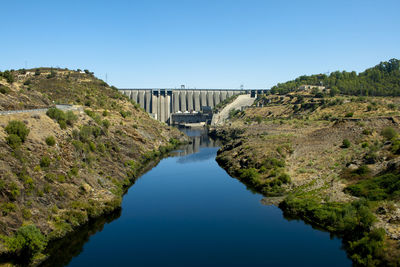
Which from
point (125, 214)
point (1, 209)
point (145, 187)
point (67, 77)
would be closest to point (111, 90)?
point (67, 77)

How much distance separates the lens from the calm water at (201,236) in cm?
3188

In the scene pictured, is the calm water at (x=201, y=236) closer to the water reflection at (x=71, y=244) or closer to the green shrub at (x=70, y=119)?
the water reflection at (x=71, y=244)

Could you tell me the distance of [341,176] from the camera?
50.1m

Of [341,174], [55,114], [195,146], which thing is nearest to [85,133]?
[55,114]

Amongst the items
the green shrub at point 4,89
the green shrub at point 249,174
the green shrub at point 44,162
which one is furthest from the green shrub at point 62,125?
the green shrub at point 249,174

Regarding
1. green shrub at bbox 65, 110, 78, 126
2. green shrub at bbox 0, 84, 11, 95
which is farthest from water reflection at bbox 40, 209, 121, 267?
green shrub at bbox 0, 84, 11, 95

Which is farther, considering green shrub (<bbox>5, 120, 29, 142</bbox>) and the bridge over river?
the bridge over river

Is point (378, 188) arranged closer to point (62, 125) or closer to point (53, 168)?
point (53, 168)

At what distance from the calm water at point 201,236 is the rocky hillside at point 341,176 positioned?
2.26 metres

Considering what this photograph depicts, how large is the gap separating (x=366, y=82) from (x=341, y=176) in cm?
11825

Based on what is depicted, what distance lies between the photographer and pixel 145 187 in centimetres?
5856

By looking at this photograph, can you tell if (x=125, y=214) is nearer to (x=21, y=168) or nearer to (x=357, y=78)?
(x=21, y=168)

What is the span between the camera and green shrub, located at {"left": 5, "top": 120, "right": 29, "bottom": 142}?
134ft

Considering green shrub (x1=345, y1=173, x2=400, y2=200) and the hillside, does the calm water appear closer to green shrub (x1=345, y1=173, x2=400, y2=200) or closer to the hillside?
green shrub (x1=345, y1=173, x2=400, y2=200)
